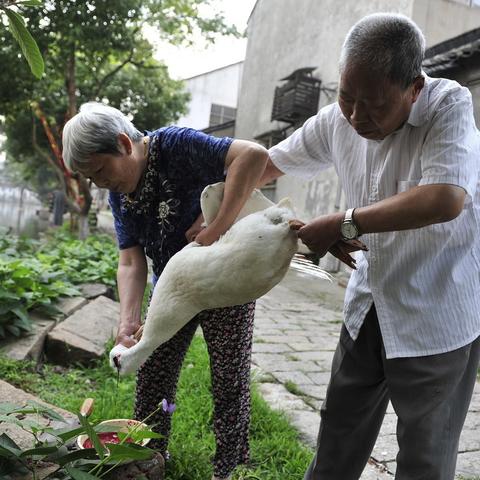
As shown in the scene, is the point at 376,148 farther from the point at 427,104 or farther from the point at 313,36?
the point at 313,36

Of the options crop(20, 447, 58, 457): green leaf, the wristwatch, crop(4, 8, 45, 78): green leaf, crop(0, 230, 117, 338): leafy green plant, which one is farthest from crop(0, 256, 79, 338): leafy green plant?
the wristwatch

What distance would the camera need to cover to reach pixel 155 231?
2094mm

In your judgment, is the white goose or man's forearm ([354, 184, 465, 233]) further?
the white goose

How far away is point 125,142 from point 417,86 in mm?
1005

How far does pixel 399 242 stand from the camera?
64.9 inches

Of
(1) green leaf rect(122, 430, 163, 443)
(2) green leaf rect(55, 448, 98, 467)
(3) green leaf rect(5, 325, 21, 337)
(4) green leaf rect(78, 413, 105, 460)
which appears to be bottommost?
(3) green leaf rect(5, 325, 21, 337)

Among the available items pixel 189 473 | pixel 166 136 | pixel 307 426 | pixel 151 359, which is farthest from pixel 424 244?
pixel 307 426

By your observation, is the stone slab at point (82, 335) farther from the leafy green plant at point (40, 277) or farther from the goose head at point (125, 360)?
the goose head at point (125, 360)

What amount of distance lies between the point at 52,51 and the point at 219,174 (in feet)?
25.7

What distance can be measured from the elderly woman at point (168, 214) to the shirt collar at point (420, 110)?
1.82ft

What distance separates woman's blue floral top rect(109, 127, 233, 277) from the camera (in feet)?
6.36

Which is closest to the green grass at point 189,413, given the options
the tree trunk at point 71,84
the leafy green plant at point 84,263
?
the leafy green plant at point 84,263

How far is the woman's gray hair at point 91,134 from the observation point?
1724 millimetres

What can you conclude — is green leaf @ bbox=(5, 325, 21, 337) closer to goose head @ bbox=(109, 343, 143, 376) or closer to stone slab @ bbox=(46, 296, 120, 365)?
stone slab @ bbox=(46, 296, 120, 365)
